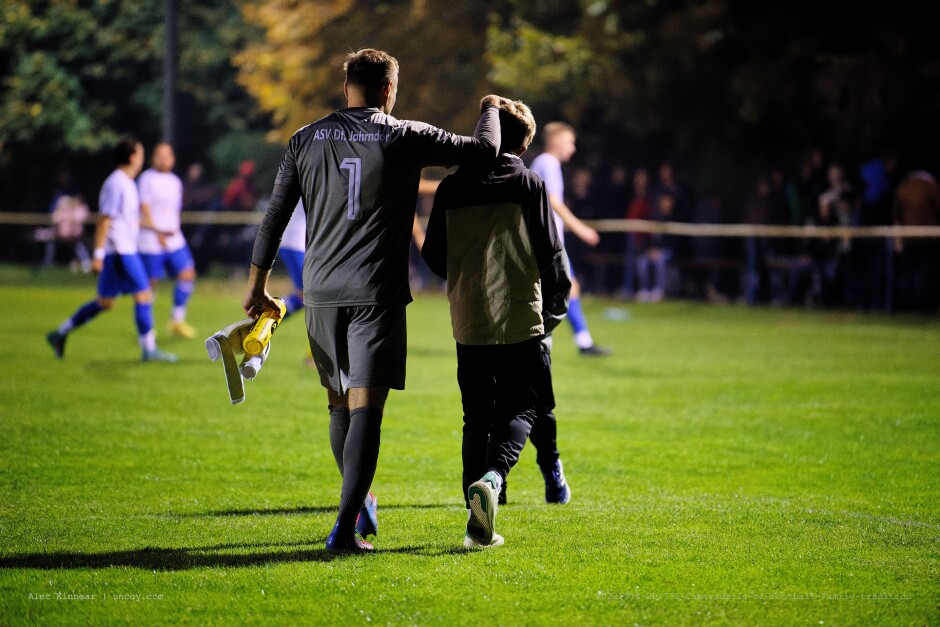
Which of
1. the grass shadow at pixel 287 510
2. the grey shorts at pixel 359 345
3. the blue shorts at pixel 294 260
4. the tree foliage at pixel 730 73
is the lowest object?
the grass shadow at pixel 287 510

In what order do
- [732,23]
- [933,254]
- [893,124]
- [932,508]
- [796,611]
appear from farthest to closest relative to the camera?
[732,23] → [893,124] → [933,254] → [932,508] → [796,611]

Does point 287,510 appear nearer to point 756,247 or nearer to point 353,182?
point 353,182

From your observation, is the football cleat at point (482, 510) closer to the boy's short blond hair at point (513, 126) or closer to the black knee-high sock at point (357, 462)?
the black knee-high sock at point (357, 462)

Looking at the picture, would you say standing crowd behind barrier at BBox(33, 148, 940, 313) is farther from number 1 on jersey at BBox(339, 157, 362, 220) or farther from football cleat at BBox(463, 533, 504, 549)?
number 1 on jersey at BBox(339, 157, 362, 220)

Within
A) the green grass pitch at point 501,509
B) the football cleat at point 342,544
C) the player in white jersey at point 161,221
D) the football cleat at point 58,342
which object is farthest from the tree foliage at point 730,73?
the football cleat at point 342,544

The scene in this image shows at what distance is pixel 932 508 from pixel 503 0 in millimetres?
27469

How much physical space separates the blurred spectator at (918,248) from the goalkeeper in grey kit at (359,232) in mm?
15759

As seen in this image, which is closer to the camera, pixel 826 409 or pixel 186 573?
pixel 186 573

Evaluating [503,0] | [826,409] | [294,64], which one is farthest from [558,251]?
[294,64]

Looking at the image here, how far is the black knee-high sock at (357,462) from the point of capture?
6.03 meters

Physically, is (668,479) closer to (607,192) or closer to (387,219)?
(387,219)

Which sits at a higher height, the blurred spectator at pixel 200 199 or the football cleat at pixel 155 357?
the blurred spectator at pixel 200 199

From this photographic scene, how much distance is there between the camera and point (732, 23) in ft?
82.7

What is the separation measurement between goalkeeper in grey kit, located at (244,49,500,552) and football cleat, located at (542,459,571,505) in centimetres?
155
